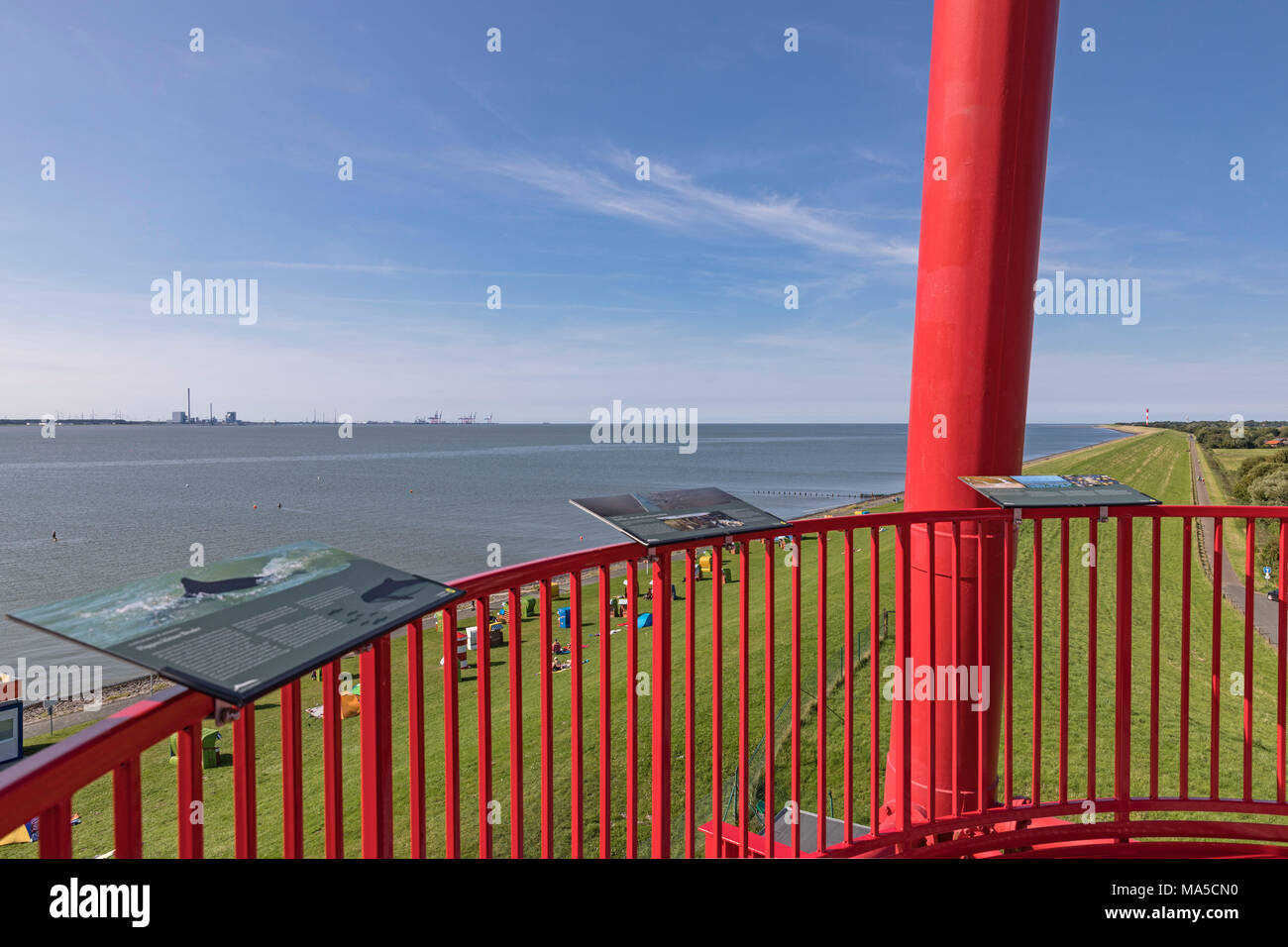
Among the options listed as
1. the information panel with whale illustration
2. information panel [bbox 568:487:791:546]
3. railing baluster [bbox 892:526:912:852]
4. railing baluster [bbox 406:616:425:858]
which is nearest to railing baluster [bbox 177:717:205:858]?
the information panel with whale illustration

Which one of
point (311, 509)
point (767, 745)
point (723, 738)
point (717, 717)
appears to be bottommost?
point (311, 509)

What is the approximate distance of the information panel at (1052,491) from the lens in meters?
3.38

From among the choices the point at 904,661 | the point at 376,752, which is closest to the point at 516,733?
the point at 376,752

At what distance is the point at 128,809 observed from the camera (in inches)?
56.2

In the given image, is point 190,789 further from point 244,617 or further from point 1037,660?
point 1037,660

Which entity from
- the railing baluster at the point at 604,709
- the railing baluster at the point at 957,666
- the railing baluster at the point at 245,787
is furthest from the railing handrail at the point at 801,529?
the railing baluster at the point at 245,787

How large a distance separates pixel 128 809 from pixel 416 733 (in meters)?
0.95

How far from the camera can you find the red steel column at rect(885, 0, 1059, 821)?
3.96m

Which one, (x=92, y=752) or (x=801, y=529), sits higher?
(x=801, y=529)

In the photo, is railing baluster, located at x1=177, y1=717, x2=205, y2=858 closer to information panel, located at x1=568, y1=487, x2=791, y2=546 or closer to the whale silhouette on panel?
the whale silhouette on panel

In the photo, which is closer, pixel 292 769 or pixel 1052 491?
pixel 292 769

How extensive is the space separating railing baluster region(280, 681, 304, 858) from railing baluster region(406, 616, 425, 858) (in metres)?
0.30

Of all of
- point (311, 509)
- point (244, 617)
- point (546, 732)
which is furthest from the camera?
point (311, 509)

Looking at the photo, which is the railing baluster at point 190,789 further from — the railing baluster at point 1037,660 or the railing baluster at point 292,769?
the railing baluster at point 1037,660
